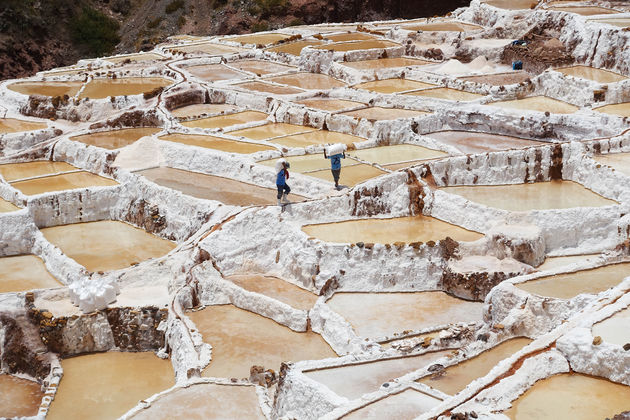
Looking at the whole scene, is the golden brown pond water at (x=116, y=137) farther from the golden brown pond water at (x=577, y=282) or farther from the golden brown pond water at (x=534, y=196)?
the golden brown pond water at (x=577, y=282)

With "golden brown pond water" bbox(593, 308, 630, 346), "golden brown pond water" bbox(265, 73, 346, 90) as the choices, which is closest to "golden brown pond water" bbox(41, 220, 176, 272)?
"golden brown pond water" bbox(265, 73, 346, 90)

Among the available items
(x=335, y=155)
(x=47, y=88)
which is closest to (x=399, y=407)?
(x=335, y=155)

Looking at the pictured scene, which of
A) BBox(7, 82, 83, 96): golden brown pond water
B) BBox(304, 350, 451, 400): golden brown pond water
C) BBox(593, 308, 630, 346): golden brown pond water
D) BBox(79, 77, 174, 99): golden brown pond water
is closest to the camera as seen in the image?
BBox(593, 308, 630, 346): golden brown pond water

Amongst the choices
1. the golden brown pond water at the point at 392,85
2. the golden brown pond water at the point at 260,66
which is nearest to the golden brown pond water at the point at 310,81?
the golden brown pond water at the point at 260,66

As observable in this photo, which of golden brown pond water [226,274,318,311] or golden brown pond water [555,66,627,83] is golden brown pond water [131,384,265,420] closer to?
golden brown pond water [226,274,318,311]

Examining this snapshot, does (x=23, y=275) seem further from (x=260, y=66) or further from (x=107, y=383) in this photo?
(x=260, y=66)

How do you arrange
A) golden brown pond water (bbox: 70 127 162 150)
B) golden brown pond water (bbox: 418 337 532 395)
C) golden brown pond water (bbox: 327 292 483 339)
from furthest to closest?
golden brown pond water (bbox: 70 127 162 150) → golden brown pond water (bbox: 327 292 483 339) → golden brown pond water (bbox: 418 337 532 395)

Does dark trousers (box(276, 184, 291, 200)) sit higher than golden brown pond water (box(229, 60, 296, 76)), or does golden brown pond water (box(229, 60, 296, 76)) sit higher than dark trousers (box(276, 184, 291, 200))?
golden brown pond water (box(229, 60, 296, 76))

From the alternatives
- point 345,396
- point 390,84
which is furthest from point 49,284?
point 390,84

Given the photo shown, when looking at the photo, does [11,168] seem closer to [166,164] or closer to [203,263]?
[166,164]
